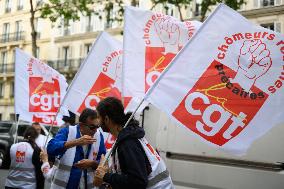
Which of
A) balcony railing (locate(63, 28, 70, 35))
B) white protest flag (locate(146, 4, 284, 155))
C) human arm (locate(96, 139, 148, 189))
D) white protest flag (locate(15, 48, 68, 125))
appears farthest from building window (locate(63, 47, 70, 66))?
human arm (locate(96, 139, 148, 189))

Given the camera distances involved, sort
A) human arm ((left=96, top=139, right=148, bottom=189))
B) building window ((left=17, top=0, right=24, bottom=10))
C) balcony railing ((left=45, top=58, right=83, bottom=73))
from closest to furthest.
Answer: human arm ((left=96, top=139, right=148, bottom=189))
balcony railing ((left=45, top=58, right=83, bottom=73))
building window ((left=17, top=0, right=24, bottom=10))

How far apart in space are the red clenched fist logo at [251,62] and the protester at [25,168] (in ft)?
8.76

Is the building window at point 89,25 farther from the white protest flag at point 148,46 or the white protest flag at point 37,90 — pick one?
the white protest flag at point 148,46

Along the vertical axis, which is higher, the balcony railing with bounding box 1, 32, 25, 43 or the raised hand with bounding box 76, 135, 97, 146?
the balcony railing with bounding box 1, 32, 25, 43

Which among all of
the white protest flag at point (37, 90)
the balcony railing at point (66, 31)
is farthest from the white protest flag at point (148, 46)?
the balcony railing at point (66, 31)

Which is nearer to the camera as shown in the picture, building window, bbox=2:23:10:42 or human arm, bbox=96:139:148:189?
human arm, bbox=96:139:148:189

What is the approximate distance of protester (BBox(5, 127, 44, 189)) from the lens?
5.09 metres

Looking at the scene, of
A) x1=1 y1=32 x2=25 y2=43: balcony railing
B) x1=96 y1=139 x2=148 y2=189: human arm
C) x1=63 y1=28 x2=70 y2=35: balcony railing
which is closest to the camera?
x1=96 y1=139 x2=148 y2=189: human arm

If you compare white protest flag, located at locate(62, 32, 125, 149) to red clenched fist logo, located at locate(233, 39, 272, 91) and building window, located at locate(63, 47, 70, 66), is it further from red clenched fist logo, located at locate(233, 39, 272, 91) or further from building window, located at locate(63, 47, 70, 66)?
building window, located at locate(63, 47, 70, 66)

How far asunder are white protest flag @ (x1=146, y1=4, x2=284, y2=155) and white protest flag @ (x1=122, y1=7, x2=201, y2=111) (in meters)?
1.46

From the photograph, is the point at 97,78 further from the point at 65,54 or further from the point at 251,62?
the point at 65,54

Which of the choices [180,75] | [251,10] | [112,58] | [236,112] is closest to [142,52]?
[112,58]

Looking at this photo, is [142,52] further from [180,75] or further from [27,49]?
[27,49]

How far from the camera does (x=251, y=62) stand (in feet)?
11.8
